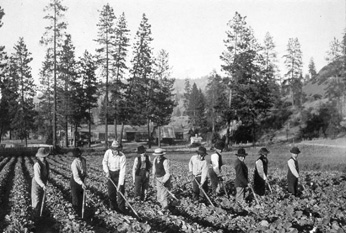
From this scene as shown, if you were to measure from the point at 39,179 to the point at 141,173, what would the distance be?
12.8 feet

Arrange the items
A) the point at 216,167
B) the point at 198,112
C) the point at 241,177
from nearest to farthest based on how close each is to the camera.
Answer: the point at 241,177
the point at 216,167
the point at 198,112

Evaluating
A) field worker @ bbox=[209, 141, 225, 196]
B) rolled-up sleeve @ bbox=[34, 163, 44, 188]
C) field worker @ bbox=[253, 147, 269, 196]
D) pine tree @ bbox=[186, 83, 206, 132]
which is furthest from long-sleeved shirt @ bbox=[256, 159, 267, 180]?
pine tree @ bbox=[186, 83, 206, 132]

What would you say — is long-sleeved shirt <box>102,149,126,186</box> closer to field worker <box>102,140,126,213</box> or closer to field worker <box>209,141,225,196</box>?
field worker <box>102,140,126,213</box>

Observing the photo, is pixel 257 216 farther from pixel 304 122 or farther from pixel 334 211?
pixel 304 122

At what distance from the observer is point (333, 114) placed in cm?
5322

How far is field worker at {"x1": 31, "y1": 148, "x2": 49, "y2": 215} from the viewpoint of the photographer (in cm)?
992

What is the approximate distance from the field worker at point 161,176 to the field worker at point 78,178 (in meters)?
2.14

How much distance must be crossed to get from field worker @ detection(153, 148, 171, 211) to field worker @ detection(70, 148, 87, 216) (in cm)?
214

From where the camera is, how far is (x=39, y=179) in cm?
988

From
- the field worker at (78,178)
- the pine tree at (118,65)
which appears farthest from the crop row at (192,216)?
the pine tree at (118,65)

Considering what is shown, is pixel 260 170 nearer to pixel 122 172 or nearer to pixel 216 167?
pixel 216 167

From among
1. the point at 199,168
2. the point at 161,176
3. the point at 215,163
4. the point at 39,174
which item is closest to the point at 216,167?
the point at 215,163

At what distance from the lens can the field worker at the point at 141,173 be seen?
12.9m

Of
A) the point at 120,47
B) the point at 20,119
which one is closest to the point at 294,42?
the point at 120,47
